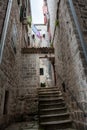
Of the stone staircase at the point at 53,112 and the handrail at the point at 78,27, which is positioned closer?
the handrail at the point at 78,27

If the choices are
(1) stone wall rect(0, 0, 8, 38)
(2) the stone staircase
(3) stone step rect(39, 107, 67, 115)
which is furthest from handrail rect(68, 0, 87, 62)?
(3) stone step rect(39, 107, 67, 115)

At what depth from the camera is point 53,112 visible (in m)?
4.85

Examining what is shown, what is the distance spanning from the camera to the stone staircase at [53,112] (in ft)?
13.0

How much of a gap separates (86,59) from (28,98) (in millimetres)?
4550

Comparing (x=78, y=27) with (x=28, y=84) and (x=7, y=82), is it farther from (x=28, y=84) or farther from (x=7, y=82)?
(x=28, y=84)

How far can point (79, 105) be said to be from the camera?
340 centimetres

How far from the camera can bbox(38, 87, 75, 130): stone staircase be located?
156 inches

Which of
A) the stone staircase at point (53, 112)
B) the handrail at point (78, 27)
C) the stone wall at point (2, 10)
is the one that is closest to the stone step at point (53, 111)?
the stone staircase at point (53, 112)

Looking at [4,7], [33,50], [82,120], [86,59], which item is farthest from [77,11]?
[33,50]

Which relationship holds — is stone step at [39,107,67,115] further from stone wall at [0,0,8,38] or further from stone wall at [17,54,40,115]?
stone wall at [0,0,8,38]

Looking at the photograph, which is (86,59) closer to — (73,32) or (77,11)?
(73,32)

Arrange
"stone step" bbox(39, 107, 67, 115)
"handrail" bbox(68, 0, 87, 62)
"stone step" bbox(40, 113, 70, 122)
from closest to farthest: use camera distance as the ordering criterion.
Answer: "handrail" bbox(68, 0, 87, 62) < "stone step" bbox(40, 113, 70, 122) < "stone step" bbox(39, 107, 67, 115)

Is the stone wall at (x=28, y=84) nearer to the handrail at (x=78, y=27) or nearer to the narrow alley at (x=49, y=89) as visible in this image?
the narrow alley at (x=49, y=89)

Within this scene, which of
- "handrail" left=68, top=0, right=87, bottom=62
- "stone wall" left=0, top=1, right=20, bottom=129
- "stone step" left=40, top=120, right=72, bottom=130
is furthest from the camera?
"stone step" left=40, top=120, right=72, bottom=130
